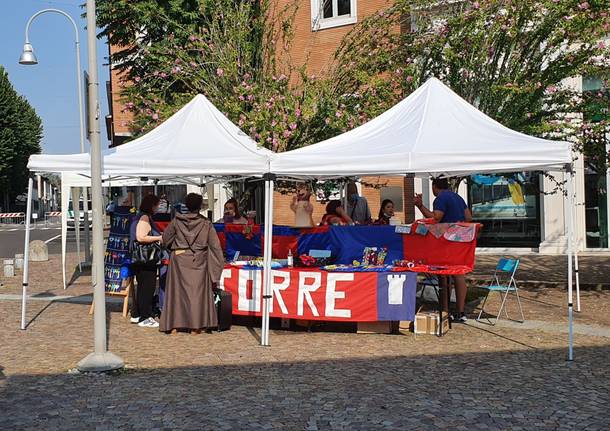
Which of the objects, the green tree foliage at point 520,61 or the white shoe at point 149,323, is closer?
the white shoe at point 149,323

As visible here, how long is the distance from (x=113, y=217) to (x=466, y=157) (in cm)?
633

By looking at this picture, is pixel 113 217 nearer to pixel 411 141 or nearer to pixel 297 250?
pixel 297 250

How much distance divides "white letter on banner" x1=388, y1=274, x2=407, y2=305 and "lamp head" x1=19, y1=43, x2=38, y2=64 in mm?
17791

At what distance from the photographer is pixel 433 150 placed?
899 centimetres

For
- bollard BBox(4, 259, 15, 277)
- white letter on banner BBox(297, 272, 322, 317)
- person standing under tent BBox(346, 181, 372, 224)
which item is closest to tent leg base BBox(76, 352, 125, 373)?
white letter on banner BBox(297, 272, 322, 317)

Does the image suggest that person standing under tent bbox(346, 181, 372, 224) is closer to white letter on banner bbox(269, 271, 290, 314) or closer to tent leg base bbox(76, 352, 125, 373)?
white letter on banner bbox(269, 271, 290, 314)

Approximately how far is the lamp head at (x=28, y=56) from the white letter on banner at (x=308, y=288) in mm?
16968

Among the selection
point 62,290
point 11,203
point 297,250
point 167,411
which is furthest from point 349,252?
point 11,203

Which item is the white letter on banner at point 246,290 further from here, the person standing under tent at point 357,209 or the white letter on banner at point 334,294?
the person standing under tent at point 357,209

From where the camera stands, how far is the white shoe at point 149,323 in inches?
409

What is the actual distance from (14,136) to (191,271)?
179 feet

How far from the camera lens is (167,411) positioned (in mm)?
6211

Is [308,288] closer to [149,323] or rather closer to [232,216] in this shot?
[149,323]

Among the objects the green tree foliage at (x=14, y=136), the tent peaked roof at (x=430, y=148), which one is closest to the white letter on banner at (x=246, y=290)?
the tent peaked roof at (x=430, y=148)
